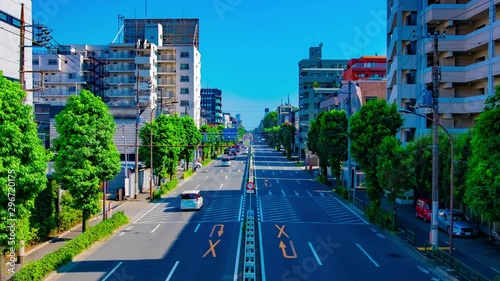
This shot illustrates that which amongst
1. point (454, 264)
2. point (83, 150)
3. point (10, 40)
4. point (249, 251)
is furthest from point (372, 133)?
point (10, 40)

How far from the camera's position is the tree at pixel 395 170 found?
89.4 feet

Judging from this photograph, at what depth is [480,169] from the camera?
14648 millimetres

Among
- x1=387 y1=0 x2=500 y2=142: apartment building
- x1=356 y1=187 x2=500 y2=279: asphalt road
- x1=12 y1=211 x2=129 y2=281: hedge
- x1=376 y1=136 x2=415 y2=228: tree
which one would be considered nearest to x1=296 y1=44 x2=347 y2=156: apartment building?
x1=387 y1=0 x2=500 y2=142: apartment building

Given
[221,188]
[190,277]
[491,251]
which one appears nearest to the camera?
[190,277]

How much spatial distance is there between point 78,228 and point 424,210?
2269 centimetres

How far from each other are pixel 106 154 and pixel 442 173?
19.7m

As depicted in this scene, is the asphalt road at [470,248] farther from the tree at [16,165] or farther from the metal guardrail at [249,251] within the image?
the tree at [16,165]

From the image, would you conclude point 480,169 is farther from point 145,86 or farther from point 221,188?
point 145,86

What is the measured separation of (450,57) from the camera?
3694cm

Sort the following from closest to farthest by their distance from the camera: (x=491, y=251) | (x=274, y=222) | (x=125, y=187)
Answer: (x=491, y=251)
(x=274, y=222)
(x=125, y=187)

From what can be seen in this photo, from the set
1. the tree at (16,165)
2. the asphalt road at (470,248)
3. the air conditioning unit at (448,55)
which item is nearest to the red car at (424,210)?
the asphalt road at (470,248)

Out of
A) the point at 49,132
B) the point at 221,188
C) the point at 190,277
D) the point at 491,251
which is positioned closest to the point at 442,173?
the point at 491,251

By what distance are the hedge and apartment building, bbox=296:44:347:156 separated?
74082mm

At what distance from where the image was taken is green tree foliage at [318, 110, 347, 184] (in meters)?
48.0
